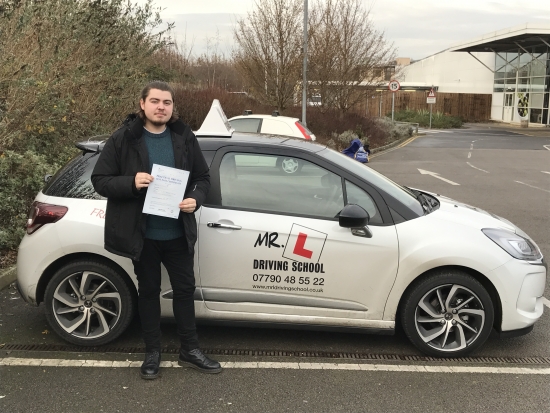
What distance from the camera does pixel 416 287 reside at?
12.9ft

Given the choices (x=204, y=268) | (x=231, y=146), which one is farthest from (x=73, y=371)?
(x=231, y=146)

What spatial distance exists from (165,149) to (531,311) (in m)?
2.80

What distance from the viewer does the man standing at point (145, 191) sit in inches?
133

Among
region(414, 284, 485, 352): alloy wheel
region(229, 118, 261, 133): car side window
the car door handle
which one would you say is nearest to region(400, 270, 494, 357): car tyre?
region(414, 284, 485, 352): alloy wheel

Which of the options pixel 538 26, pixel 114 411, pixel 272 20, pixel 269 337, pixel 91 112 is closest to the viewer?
pixel 114 411

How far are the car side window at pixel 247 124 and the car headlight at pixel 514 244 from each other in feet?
23.2

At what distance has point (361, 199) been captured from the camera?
4.03 metres

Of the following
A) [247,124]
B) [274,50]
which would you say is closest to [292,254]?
[247,124]

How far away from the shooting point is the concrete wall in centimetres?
5009

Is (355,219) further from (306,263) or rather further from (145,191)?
(145,191)

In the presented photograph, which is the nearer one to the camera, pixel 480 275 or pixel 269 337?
pixel 480 275

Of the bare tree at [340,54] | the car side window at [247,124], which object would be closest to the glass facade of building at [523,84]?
the bare tree at [340,54]

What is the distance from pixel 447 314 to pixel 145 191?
227 centimetres

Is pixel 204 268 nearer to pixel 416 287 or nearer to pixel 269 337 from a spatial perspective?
pixel 269 337
